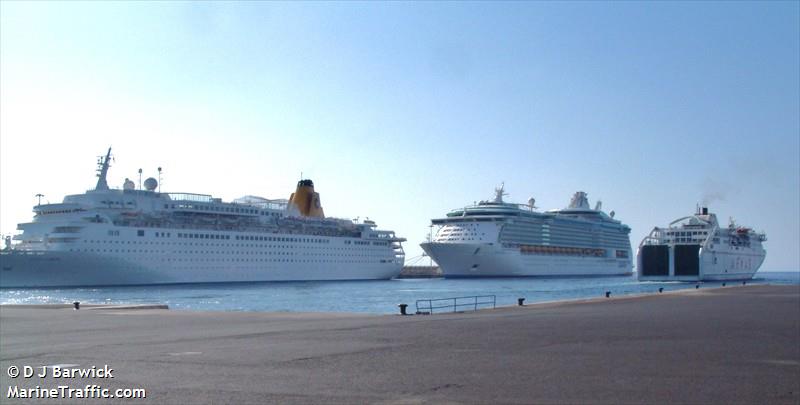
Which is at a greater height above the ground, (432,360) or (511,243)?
(511,243)

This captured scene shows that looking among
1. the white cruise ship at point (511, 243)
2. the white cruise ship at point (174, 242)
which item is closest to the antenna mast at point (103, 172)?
the white cruise ship at point (174, 242)

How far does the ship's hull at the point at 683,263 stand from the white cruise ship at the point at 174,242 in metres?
24.5

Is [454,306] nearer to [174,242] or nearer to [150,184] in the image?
[174,242]

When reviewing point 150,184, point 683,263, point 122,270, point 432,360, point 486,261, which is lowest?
point 432,360

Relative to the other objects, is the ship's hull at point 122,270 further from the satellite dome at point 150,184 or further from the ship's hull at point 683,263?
the ship's hull at point 683,263

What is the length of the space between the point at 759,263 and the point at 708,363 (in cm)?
8892

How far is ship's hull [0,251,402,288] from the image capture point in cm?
5106

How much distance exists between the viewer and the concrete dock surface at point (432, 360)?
771 centimetres

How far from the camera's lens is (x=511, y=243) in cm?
8019

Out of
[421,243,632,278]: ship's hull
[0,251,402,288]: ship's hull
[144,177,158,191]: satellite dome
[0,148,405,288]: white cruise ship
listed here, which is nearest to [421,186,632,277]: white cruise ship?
[421,243,632,278]: ship's hull

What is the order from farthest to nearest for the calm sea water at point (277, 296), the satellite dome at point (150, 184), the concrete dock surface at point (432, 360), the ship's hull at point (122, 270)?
the satellite dome at point (150, 184)
the ship's hull at point (122, 270)
the calm sea water at point (277, 296)
the concrete dock surface at point (432, 360)

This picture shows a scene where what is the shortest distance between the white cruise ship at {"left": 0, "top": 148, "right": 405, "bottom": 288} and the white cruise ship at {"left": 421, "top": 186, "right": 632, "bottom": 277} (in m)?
9.93

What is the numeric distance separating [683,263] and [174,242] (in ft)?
140

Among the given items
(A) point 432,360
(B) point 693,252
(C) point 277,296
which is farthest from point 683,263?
(A) point 432,360
